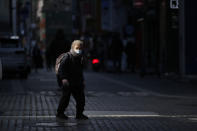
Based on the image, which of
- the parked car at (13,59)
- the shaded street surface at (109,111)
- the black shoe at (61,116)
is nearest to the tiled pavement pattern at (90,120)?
the shaded street surface at (109,111)

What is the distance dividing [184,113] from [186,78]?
15.6 m

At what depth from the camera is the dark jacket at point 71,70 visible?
492 inches

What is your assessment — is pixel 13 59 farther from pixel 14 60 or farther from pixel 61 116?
pixel 61 116

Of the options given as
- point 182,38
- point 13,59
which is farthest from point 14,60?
point 182,38

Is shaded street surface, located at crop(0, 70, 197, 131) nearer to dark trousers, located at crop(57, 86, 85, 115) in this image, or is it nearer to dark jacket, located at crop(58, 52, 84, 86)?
dark trousers, located at crop(57, 86, 85, 115)

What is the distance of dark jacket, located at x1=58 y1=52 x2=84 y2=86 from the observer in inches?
492

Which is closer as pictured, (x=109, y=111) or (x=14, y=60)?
(x=109, y=111)

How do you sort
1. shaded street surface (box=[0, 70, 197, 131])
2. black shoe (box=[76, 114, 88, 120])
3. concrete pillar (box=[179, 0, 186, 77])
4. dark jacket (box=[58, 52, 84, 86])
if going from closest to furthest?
shaded street surface (box=[0, 70, 197, 131]) → black shoe (box=[76, 114, 88, 120]) → dark jacket (box=[58, 52, 84, 86]) → concrete pillar (box=[179, 0, 186, 77])

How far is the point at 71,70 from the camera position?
41.1 feet

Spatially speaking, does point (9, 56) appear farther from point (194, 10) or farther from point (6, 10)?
point (194, 10)

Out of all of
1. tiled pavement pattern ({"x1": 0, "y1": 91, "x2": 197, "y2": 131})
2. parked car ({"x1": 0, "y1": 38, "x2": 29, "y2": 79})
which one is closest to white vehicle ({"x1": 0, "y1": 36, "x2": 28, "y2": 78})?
parked car ({"x1": 0, "y1": 38, "x2": 29, "y2": 79})

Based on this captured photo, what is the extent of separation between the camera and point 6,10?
3634 cm

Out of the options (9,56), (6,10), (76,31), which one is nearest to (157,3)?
(6,10)

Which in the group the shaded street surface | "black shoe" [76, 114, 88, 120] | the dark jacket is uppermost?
the dark jacket
